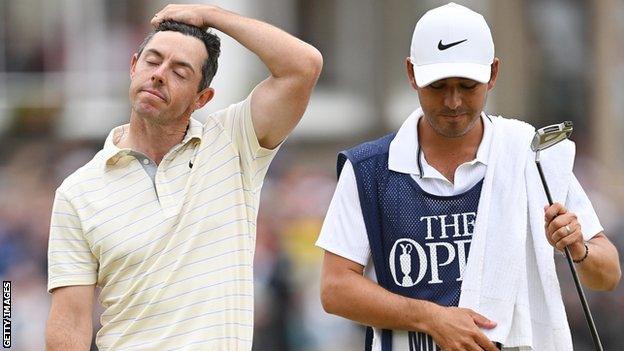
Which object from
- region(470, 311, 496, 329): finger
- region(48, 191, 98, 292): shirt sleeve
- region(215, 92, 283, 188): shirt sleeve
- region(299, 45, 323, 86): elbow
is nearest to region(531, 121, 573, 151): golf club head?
region(470, 311, 496, 329): finger

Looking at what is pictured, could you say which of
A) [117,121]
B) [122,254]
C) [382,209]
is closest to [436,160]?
[382,209]

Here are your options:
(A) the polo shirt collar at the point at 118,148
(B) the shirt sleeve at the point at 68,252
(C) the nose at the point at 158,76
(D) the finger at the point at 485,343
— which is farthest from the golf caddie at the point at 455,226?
(B) the shirt sleeve at the point at 68,252

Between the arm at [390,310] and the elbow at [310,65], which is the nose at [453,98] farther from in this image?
the arm at [390,310]

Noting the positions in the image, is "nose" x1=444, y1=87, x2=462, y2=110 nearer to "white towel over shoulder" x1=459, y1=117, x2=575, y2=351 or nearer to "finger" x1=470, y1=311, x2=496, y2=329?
"white towel over shoulder" x1=459, y1=117, x2=575, y2=351

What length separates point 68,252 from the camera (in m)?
5.47

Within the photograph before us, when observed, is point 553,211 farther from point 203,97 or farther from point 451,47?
point 203,97

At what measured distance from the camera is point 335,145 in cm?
1883

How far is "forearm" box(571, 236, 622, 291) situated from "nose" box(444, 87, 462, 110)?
577 millimetres

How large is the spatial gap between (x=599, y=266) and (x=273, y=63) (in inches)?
48.2

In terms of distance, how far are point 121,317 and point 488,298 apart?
115cm

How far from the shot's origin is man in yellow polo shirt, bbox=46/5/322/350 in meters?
5.43

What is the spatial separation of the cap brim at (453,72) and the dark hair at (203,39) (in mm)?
745

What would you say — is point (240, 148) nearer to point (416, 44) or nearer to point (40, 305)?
point (416, 44)

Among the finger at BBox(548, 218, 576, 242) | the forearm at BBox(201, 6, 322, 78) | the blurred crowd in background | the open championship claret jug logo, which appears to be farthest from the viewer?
the blurred crowd in background
